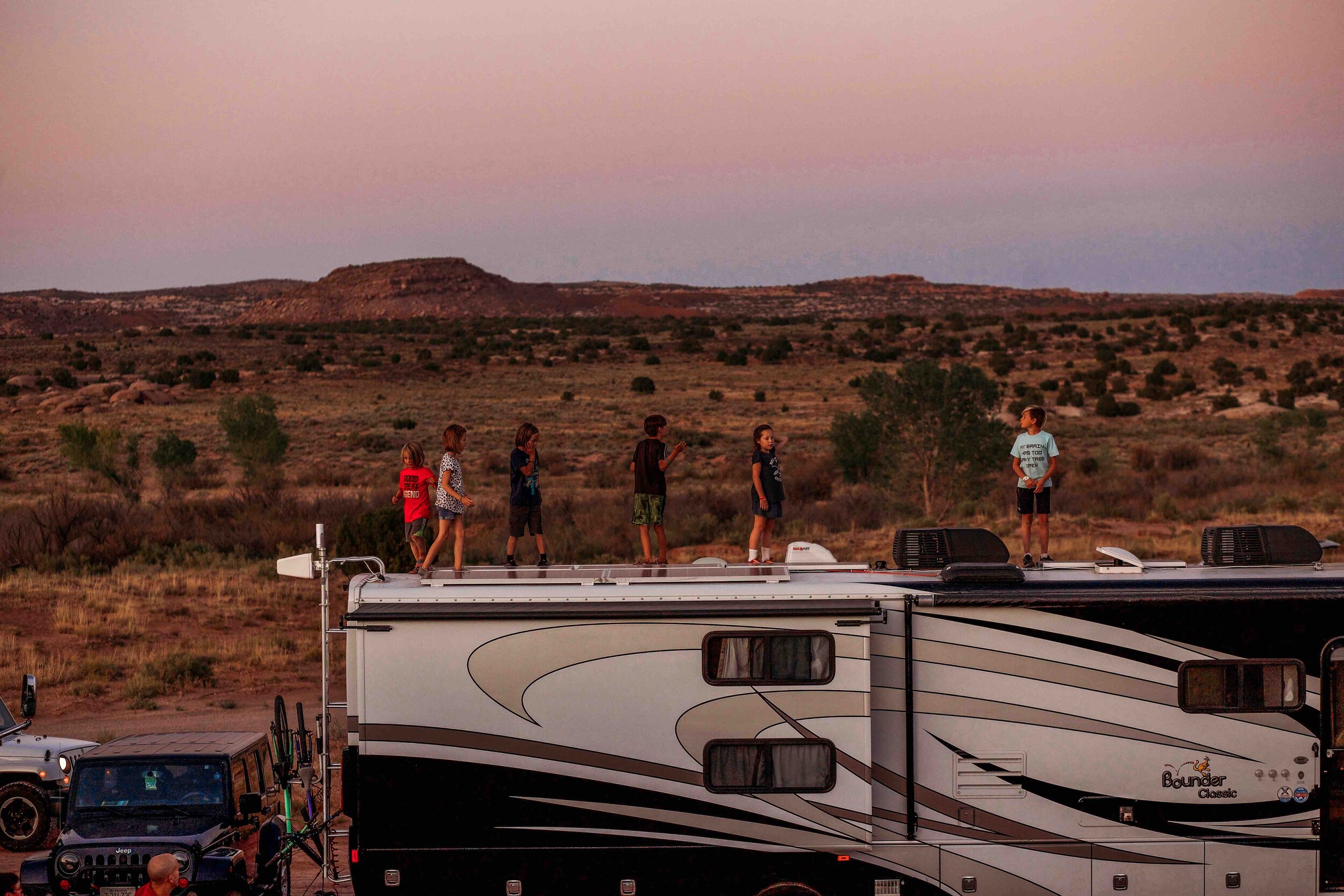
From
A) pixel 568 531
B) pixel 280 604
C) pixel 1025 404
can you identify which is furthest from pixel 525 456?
pixel 1025 404

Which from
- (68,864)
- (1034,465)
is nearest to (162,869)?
(68,864)

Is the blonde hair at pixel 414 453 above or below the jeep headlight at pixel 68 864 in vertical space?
above

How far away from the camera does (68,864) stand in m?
8.52

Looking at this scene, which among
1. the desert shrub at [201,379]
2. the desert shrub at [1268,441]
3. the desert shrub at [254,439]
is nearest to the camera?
the desert shrub at [1268,441]

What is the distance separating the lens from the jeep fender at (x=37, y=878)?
340 inches

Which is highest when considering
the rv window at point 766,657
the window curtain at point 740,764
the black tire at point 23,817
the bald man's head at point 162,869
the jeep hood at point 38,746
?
the rv window at point 766,657

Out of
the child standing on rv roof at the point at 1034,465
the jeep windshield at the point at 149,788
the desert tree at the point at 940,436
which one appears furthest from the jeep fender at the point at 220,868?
the desert tree at the point at 940,436

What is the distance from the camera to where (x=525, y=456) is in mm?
13508

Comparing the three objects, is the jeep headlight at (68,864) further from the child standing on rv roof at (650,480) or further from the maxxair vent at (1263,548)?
the maxxair vent at (1263,548)

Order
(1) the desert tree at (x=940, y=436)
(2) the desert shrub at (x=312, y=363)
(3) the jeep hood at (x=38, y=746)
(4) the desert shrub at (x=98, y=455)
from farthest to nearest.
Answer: (2) the desert shrub at (x=312, y=363) → (4) the desert shrub at (x=98, y=455) → (1) the desert tree at (x=940, y=436) → (3) the jeep hood at (x=38, y=746)

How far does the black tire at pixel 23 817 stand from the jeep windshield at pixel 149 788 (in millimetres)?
3318

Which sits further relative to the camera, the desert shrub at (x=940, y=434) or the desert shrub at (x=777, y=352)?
the desert shrub at (x=777, y=352)

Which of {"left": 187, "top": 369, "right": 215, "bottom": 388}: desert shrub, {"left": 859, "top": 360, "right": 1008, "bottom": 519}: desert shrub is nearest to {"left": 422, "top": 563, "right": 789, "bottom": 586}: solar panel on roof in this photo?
{"left": 859, "top": 360, "right": 1008, "bottom": 519}: desert shrub

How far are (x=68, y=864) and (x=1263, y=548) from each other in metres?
8.17
